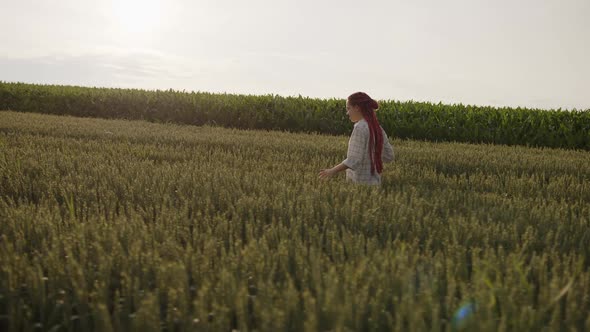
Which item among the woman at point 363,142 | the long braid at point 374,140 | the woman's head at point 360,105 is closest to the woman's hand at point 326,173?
the woman at point 363,142

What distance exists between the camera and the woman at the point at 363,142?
19.1 feet

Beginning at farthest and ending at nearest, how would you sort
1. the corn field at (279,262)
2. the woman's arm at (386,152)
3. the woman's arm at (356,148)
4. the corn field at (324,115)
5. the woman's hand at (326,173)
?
the corn field at (324,115) < the woman's arm at (386,152) < the woman's arm at (356,148) < the woman's hand at (326,173) < the corn field at (279,262)

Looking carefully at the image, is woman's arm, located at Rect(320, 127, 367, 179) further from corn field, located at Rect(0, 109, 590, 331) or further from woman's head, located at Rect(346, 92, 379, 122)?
corn field, located at Rect(0, 109, 590, 331)

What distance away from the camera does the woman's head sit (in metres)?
5.84

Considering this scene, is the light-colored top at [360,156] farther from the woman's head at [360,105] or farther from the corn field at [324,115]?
the corn field at [324,115]

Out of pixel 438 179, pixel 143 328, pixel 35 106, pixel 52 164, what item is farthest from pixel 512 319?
pixel 35 106

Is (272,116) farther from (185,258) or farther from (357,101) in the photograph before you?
(185,258)

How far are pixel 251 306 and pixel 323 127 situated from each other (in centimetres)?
1640

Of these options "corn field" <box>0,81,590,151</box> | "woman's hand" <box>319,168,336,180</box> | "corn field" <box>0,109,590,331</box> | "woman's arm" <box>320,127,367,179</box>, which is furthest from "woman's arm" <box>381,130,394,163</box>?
"corn field" <box>0,81,590,151</box>

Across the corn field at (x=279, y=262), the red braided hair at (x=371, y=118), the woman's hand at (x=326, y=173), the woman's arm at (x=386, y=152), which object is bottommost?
the corn field at (x=279, y=262)

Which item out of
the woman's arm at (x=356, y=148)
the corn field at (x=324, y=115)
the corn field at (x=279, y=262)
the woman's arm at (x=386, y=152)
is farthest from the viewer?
the corn field at (x=324, y=115)

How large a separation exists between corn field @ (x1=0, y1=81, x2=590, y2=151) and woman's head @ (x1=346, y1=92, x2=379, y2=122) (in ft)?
38.8

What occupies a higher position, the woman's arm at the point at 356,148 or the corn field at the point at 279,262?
the woman's arm at the point at 356,148

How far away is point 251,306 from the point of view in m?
2.66
